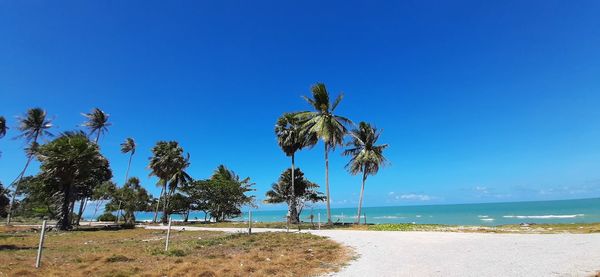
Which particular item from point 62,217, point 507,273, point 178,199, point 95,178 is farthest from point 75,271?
point 178,199

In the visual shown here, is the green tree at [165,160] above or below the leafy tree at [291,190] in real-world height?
above

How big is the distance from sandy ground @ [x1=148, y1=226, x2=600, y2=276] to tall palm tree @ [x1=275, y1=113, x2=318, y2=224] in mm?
19418

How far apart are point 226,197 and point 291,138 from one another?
18053mm

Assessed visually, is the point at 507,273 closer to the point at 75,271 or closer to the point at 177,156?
the point at 75,271

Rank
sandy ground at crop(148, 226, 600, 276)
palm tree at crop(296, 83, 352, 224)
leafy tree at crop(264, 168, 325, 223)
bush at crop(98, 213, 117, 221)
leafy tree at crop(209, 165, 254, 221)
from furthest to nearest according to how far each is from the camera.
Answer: bush at crop(98, 213, 117, 221), leafy tree at crop(209, 165, 254, 221), leafy tree at crop(264, 168, 325, 223), palm tree at crop(296, 83, 352, 224), sandy ground at crop(148, 226, 600, 276)

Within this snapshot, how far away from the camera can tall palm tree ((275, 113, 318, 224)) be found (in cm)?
3269

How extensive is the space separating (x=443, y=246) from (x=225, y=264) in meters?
8.40

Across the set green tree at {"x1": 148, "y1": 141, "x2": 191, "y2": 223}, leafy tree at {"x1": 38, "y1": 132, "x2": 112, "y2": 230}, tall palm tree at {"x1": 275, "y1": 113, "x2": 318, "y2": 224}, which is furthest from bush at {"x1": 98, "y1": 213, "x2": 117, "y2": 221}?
tall palm tree at {"x1": 275, "y1": 113, "x2": 318, "y2": 224}

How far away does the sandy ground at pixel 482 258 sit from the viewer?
8.31 m

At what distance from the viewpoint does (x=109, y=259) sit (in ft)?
37.0

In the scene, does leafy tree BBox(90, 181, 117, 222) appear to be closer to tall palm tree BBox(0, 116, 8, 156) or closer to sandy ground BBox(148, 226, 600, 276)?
tall palm tree BBox(0, 116, 8, 156)

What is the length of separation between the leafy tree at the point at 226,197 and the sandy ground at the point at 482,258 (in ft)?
112

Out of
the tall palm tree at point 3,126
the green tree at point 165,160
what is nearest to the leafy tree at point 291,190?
the green tree at point 165,160

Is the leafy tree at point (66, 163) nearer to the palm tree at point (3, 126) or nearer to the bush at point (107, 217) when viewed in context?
the palm tree at point (3, 126)
